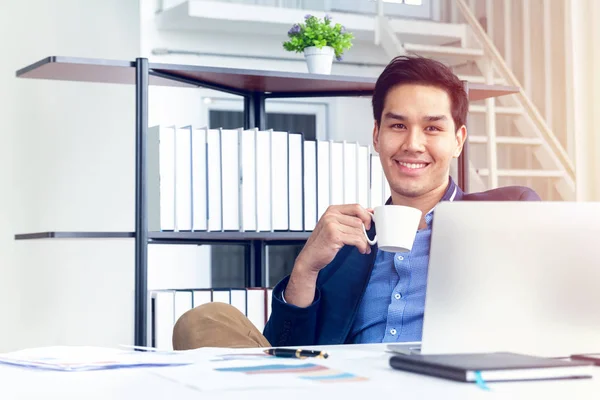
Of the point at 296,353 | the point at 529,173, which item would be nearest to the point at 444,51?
the point at 529,173

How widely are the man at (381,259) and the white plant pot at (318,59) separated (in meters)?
0.81

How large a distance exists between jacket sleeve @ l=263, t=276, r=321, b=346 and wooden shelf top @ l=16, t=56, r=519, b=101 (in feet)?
3.30

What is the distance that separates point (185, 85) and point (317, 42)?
1.50ft

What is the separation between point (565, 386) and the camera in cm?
95

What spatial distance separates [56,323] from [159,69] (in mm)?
1596

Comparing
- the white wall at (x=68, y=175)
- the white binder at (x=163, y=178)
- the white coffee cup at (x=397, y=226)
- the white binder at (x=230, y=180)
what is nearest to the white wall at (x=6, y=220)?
the white wall at (x=68, y=175)

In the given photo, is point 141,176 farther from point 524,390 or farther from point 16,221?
point 524,390

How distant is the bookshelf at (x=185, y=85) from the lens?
2.54 metres

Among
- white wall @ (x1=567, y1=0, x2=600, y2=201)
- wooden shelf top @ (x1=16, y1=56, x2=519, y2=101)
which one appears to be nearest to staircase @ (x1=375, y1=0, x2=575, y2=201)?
white wall @ (x1=567, y1=0, x2=600, y2=201)

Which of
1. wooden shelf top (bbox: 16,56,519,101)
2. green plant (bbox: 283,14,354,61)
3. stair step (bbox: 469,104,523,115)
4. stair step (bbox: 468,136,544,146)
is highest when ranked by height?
green plant (bbox: 283,14,354,61)

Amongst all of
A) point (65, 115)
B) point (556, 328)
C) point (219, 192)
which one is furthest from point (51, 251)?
point (556, 328)

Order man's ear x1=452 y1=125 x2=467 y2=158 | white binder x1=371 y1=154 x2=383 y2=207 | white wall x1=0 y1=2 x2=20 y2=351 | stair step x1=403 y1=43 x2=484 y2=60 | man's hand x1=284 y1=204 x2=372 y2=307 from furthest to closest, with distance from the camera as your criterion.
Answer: stair step x1=403 y1=43 x2=484 y2=60
white wall x1=0 y1=2 x2=20 y2=351
white binder x1=371 y1=154 x2=383 y2=207
man's ear x1=452 y1=125 x2=467 y2=158
man's hand x1=284 y1=204 x2=372 y2=307

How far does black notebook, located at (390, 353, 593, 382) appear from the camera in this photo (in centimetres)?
95

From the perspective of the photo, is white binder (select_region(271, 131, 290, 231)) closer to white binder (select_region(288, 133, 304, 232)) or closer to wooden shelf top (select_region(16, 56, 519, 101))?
white binder (select_region(288, 133, 304, 232))
